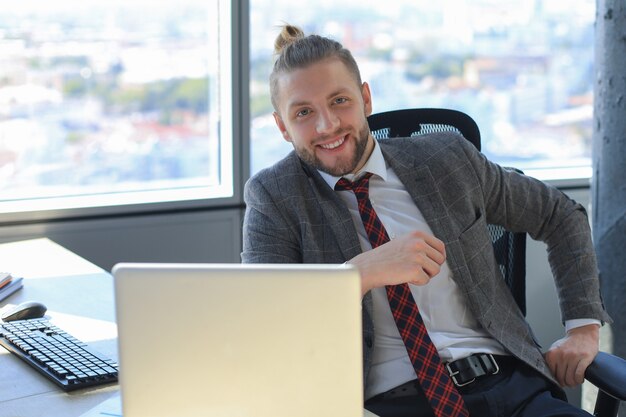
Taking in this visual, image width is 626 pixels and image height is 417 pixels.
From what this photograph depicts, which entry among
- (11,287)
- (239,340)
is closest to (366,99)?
(11,287)

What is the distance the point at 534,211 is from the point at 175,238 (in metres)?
1.42

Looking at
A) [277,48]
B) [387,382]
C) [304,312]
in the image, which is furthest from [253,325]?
[277,48]

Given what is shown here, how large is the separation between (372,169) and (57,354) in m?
0.86

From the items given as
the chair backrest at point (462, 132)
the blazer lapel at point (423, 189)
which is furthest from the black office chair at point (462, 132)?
the blazer lapel at point (423, 189)

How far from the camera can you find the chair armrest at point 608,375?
186cm

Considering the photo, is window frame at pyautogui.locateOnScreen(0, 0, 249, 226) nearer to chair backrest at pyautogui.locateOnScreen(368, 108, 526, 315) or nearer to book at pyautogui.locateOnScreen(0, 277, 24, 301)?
book at pyautogui.locateOnScreen(0, 277, 24, 301)

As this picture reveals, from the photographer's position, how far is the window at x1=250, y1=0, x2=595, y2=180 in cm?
340

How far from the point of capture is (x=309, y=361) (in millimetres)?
1259

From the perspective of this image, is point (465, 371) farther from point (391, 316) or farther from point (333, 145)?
point (333, 145)

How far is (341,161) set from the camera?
7.00 ft

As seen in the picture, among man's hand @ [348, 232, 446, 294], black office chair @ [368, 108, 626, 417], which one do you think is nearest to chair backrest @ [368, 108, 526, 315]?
black office chair @ [368, 108, 626, 417]

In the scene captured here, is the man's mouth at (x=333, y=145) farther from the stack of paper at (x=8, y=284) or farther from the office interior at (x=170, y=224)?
the office interior at (x=170, y=224)

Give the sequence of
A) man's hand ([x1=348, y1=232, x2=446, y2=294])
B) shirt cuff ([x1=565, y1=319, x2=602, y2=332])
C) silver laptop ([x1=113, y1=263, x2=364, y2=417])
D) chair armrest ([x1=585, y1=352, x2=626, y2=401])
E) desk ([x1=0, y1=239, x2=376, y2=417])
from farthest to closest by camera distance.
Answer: shirt cuff ([x1=565, y1=319, x2=602, y2=332]), chair armrest ([x1=585, y1=352, x2=626, y2=401]), man's hand ([x1=348, y1=232, x2=446, y2=294]), desk ([x1=0, y1=239, x2=376, y2=417]), silver laptop ([x1=113, y1=263, x2=364, y2=417])

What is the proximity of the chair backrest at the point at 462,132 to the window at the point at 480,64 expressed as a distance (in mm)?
1049
